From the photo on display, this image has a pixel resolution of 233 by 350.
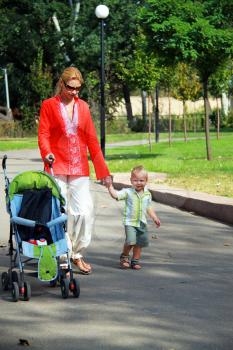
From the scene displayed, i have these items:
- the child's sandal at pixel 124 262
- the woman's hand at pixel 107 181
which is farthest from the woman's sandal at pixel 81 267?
the woman's hand at pixel 107 181

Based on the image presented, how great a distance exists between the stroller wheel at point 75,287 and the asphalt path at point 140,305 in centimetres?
5

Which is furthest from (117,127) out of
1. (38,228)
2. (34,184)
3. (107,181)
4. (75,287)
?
(75,287)

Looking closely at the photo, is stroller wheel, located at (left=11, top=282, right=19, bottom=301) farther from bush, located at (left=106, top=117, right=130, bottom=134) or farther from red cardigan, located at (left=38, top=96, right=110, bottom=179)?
bush, located at (left=106, top=117, right=130, bottom=134)

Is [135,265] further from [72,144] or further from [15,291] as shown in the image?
[15,291]

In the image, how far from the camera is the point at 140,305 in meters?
7.38

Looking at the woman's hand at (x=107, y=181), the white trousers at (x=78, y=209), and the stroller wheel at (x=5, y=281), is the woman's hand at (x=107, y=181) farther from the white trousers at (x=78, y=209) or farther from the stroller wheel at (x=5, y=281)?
the stroller wheel at (x=5, y=281)

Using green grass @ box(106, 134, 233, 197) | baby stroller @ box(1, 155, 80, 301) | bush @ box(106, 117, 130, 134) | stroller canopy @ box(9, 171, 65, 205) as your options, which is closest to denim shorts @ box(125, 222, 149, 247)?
baby stroller @ box(1, 155, 80, 301)

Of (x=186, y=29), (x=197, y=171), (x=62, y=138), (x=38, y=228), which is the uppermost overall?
(x=186, y=29)

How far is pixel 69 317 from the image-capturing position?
6.90m

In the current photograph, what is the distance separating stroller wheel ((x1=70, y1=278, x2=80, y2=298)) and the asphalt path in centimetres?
5

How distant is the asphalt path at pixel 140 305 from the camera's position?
615 centimetres

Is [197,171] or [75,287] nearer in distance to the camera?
[75,287]

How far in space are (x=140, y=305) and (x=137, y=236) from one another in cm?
201

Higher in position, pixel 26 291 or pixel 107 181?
pixel 107 181
